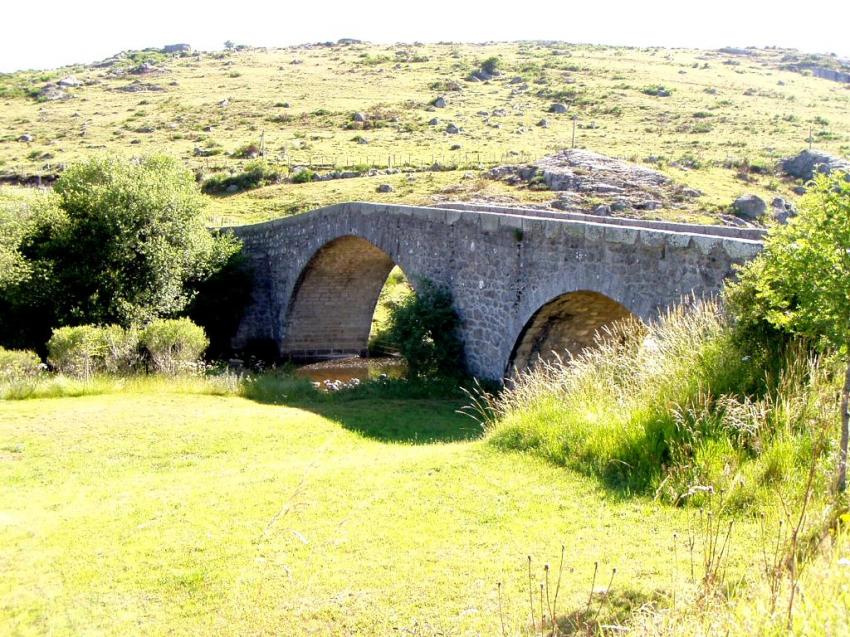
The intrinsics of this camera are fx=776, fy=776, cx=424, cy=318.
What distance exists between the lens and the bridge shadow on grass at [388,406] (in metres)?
11.4

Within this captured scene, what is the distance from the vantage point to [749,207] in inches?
1019

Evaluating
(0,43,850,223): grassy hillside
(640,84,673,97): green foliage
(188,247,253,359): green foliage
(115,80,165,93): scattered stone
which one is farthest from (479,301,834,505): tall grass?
(115,80,165,93): scattered stone

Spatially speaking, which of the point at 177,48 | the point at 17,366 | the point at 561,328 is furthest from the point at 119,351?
the point at 177,48

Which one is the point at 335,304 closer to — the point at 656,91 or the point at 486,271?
the point at 486,271

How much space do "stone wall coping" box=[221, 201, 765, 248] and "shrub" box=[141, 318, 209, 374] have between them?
4.95 metres

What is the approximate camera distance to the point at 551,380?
367 inches

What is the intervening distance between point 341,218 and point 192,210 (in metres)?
4.76

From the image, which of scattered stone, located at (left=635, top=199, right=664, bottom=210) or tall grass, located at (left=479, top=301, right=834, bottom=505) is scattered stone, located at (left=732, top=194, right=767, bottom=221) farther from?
tall grass, located at (left=479, top=301, right=834, bottom=505)

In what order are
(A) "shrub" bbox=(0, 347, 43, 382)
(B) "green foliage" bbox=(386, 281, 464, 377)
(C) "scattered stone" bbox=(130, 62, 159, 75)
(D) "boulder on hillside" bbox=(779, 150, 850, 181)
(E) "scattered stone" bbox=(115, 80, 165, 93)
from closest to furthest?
1. (A) "shrub" bbox=(0, 347, 43, 382)
2. (B) "green foliage" bbox=(386, 281, 464, 377)
3. (D) "boulder on hillside" bbox=(779, 150, 850, 181)
4. (E) "scattered stone" bbox=(115, 80, 165, 93)
5. (C) "scattered stone" bbox=(130, 62, 159, 75)

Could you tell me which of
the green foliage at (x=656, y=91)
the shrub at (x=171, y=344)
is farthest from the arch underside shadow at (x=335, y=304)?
the green foliage at (x=656, y=91)

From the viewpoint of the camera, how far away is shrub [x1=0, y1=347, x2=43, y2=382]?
569 inches

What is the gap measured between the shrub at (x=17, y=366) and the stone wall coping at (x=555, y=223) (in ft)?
25.5

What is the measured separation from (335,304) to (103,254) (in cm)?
673

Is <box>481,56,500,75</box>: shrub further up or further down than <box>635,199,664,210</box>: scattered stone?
further up
